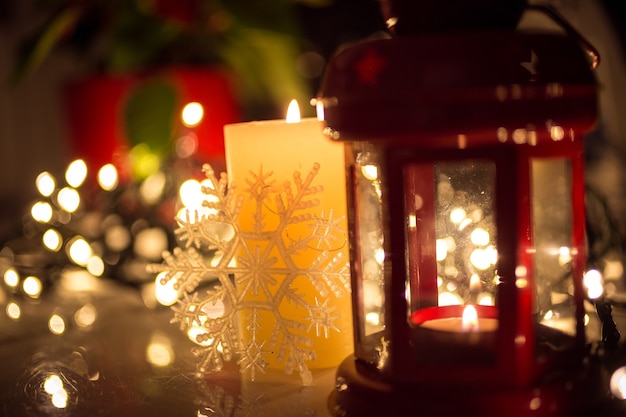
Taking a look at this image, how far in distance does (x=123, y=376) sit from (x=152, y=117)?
56 centimetres

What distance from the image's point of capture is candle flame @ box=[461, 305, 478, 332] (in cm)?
52

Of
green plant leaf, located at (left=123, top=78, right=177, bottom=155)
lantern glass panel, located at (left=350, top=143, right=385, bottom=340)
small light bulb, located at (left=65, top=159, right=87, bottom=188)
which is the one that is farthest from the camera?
green plant leaf, located at (left=123, top=78, right=177, bottom=155)

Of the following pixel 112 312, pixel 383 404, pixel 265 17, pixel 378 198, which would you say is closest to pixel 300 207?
pixel 378 198

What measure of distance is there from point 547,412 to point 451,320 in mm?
114

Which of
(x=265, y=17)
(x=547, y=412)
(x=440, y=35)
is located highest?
(x=265, y=17)

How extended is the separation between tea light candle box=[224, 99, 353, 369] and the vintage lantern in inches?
2.0

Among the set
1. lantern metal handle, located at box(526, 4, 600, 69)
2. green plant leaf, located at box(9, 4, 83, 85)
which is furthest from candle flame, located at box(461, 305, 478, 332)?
green plant leaf, located at box(9, 4, 83, 85)

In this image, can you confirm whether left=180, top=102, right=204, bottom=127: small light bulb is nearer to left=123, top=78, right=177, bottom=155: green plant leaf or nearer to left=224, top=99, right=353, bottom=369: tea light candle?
left=123, top=78, right=177, bottom=155: green plant leaf

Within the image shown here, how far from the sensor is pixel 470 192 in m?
0.54

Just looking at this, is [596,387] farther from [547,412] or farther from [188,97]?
[188,97]

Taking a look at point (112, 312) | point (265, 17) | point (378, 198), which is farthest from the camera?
point (265, 17)

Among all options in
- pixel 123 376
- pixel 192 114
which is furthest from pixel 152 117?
pixel 123 376

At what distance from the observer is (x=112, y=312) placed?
94cm

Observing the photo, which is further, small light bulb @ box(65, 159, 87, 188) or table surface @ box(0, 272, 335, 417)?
small light bulb @ box(65, 159, 87, 188)
